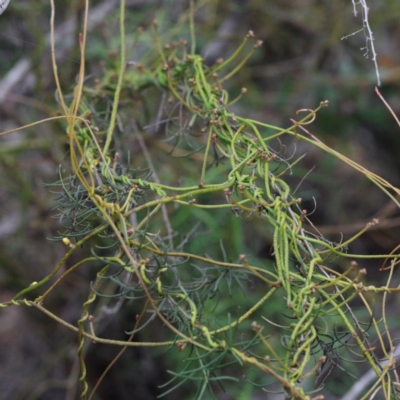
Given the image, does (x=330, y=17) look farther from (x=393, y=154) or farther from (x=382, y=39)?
(x=393, y=154)

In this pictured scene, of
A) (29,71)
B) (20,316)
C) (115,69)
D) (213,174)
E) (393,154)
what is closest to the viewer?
(115,69)

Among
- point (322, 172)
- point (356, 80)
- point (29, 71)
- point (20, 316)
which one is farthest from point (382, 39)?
point (20, 316)

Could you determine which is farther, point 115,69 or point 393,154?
point 393,154

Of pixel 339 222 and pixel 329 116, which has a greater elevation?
pixel 329 116

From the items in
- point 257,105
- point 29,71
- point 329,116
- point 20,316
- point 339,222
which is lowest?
point 339,222

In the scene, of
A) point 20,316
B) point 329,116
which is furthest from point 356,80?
point 20,316

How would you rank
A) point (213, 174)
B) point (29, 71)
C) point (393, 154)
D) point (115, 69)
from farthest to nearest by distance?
point (393, 154) < point (29, 71) < point (213, 174) < point (115, 69)

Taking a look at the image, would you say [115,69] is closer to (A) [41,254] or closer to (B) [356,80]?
(A) [41,254]
